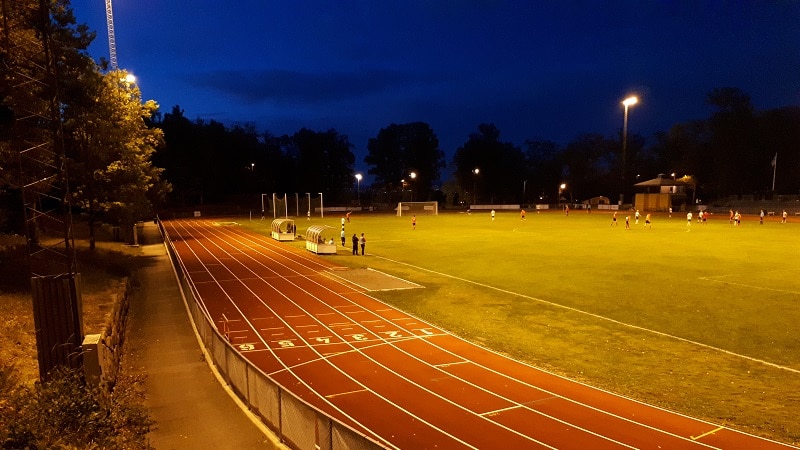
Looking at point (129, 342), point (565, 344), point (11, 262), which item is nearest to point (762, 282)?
point (565, 344)

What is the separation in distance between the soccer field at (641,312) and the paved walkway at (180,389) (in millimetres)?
7023

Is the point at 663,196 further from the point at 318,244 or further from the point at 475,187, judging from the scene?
the point at 318,244

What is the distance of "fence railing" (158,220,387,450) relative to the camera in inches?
A: 231

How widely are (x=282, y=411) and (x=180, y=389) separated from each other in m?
4.46

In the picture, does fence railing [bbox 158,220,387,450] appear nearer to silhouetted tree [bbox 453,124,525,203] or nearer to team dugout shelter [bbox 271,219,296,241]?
team dugout shelter [bbox 271,219,296,241]

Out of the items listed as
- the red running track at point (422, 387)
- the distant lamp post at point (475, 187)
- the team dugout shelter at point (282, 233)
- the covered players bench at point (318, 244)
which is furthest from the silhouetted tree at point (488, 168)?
the red running track at point (422, 387)

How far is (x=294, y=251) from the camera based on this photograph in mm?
32594

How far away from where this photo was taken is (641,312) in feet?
55.7

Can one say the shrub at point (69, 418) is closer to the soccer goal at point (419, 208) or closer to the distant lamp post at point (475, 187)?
the soccer goal at point (419, 208)

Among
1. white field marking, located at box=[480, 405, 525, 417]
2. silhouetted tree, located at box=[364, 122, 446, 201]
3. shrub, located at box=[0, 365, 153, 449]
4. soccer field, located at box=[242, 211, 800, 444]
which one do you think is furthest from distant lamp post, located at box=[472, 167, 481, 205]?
shrub, located at box=[0, 365, 153, 449]

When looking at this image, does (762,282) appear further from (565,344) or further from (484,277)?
(565,344)

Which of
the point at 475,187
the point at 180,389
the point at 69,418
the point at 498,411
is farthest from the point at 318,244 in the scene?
the point at 475,187

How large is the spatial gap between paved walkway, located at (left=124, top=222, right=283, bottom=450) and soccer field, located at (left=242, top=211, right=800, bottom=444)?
7.02 metres

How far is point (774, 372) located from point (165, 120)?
95696mm
